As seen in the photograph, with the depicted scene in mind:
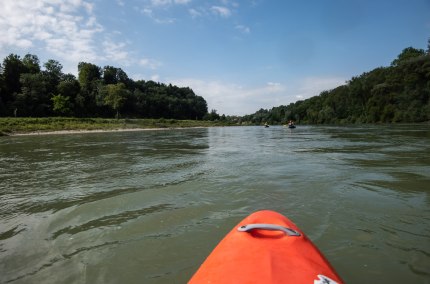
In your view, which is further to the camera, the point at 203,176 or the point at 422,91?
the point at 422,91

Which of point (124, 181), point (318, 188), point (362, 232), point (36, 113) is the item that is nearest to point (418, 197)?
point (318, 188)

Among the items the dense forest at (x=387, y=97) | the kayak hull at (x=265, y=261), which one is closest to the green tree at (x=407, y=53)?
the dense forest at (x=387, y=97)

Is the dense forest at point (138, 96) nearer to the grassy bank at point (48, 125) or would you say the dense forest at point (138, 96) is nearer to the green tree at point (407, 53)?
the green tree at point (407, 53)

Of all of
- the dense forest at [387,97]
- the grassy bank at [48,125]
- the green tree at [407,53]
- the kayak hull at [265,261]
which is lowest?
the grassy bank at [48,125]

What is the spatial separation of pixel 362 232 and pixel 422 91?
91.4m

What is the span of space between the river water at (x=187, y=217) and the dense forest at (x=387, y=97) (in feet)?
253

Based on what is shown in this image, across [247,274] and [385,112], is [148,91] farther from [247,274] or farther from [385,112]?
[247,274]

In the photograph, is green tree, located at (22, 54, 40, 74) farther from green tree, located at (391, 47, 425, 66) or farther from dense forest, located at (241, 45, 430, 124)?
green tree, located at (391, 47, 425, 66)

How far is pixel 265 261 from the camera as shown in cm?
240

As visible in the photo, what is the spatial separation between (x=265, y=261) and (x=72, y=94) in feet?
297

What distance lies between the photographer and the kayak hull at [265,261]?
2.21m

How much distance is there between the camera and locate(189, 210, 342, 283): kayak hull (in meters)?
2.21

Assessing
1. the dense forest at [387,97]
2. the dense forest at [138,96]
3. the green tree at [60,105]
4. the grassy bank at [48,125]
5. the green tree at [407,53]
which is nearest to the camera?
the grassy bank at [48,125]

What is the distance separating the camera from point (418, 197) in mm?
6543
